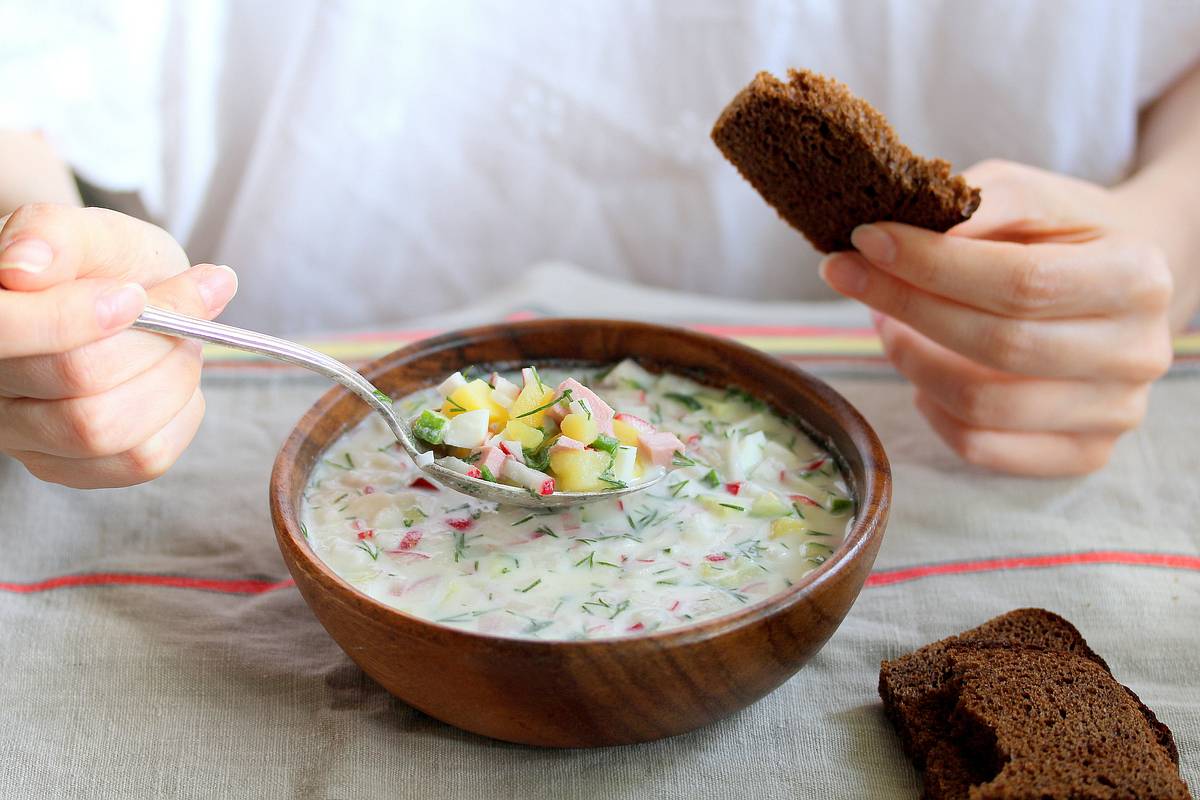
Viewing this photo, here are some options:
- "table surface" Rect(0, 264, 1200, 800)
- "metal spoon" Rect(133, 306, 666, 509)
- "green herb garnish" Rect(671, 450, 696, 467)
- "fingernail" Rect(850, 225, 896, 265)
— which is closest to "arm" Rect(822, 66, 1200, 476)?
"fingernail" Rect(850, 225, 896, 265)

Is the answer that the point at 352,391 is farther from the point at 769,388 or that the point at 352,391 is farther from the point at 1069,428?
the point at 1069,428

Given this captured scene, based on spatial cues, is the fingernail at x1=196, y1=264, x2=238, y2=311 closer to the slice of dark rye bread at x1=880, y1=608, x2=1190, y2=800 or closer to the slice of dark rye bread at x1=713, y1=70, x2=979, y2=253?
the slice of dark rye bread at x1=713, y1=70, x2=979, y2=253

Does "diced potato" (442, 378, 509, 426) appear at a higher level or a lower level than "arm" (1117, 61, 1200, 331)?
lower

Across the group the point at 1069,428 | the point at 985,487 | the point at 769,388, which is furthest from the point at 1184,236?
the point at 769,388

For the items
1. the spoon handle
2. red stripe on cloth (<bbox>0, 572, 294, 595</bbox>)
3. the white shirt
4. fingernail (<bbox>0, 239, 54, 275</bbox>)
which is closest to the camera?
fingernail (<bbox>0, 239, 54, 275</bbox>)

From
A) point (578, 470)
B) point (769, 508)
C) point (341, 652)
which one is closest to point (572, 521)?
point (578, 470)

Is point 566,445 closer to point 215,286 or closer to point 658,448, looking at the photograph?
point 658,448
